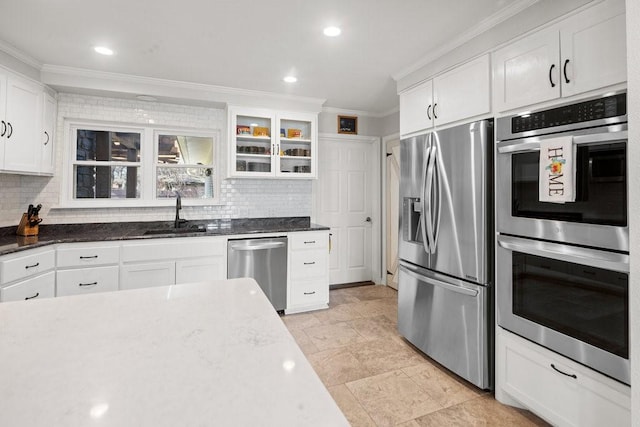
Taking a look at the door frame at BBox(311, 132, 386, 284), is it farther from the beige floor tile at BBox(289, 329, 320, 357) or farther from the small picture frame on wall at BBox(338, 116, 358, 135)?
the beige floor tile at BBox(289, 329, 320, 357)

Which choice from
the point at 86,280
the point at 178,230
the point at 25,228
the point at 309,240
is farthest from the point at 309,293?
the point at 25,228

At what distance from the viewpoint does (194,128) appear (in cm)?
378

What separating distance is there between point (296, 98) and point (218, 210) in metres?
1.65

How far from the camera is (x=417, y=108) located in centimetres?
277

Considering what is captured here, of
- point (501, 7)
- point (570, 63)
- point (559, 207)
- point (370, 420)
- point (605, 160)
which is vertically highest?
point (501, 7)

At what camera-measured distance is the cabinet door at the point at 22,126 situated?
2.65 meters

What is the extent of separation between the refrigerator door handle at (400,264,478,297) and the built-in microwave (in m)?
0.47

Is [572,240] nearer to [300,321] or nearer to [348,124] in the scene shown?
[300,321]

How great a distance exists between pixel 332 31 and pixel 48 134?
2902 mm

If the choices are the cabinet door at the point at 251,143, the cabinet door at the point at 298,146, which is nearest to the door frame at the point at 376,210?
the cabinet door at the point at 298,146

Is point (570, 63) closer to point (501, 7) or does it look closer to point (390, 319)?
point (501, 7)

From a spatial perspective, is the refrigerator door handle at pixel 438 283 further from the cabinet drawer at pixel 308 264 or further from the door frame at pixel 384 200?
the door frame at pixel 384 200

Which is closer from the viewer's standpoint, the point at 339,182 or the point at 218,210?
the point at 218,210

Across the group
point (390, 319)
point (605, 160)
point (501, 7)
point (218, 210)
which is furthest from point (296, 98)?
point (605, 160)
